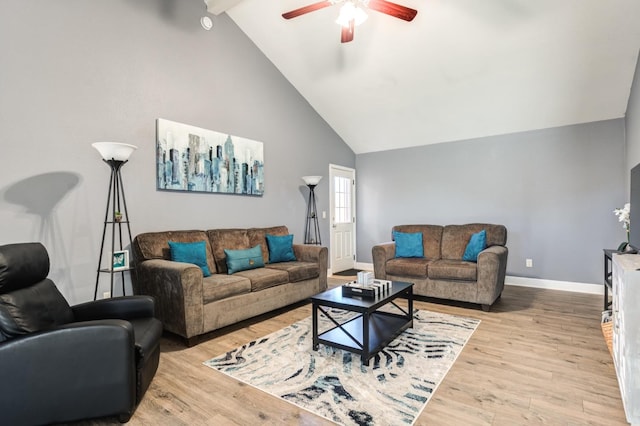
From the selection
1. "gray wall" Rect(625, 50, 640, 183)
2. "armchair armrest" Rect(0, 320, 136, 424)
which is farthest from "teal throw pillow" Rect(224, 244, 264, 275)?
"gray wall" Rect(625, 50, 640, 183)

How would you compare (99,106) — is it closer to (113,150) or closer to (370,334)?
(113,150)

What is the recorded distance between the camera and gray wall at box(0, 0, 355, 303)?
8.20 ft

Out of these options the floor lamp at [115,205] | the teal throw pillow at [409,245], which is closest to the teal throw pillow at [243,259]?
the floor lamp at [115,205]

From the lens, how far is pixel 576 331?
292 cm

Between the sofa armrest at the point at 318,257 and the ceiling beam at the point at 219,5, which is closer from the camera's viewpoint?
the ceiling beam at the point at 219,5

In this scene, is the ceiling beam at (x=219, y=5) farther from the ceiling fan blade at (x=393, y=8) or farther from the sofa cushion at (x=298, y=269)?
the sofa cushion at (x=298, y=269)

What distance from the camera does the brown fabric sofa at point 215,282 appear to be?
8.73 ft

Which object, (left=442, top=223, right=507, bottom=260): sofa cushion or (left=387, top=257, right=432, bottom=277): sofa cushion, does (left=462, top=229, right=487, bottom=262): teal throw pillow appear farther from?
(left=387, top=257, right=432, bottom=277): sofa cushion

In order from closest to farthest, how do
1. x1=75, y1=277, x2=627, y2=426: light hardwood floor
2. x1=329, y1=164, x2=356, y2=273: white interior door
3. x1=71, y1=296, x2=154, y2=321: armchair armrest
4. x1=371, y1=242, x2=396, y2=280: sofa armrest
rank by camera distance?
x1=75, y1=277, x2=627, y2=426: light hardwood floor → x1=71, y1=296, x2=154, y2=321: armchair armrest → x1=371, y1=242, x2=396, y2=280: sofa armrest → x1=329, y1=164, x2=356, y2=273: white interior door

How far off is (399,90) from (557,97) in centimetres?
190

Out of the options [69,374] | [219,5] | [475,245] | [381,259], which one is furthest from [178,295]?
[475,245]

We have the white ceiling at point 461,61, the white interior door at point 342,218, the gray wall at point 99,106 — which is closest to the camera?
the gray wall at point 99,106

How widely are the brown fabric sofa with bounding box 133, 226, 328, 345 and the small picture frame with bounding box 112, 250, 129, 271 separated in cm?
15

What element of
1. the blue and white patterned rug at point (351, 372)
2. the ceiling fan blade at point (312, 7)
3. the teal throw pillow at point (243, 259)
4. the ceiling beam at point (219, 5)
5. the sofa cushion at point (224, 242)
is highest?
the ceiling beam at point (219, 5)
